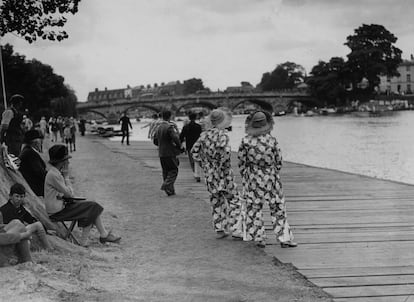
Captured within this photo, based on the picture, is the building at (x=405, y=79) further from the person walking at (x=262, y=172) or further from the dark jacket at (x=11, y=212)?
the dark jacket at (x=11, y=212)

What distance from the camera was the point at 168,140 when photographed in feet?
38.4

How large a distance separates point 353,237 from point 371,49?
112m

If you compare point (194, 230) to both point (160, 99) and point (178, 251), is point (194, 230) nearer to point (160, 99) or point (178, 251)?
point (178, 251)

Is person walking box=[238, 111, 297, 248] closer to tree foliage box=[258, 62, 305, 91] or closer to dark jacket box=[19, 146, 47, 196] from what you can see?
dark jacket box=[19, 146, 47, 196]

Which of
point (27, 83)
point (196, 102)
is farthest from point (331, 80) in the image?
point (27, 83)

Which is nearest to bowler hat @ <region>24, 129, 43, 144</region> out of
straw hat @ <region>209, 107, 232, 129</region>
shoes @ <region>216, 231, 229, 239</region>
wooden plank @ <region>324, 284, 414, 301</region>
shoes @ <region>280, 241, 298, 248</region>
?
straw hat @ <region>209, 107, 232, 129</region>

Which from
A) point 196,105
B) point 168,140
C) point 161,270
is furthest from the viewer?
point 196,105

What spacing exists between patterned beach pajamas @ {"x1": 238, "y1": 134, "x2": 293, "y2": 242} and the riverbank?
0.37m

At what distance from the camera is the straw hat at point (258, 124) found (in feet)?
23.9

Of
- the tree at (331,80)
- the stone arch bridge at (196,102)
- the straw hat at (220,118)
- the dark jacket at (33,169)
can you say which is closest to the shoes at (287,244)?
the straw hat at (220,118)

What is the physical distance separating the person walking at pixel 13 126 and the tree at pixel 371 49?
108847 mm

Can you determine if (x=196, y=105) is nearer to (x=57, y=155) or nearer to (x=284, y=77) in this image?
(x=284, y=77)

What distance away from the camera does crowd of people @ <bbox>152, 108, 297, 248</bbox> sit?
7301 millimetres

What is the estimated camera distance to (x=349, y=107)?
12169 centimetres
